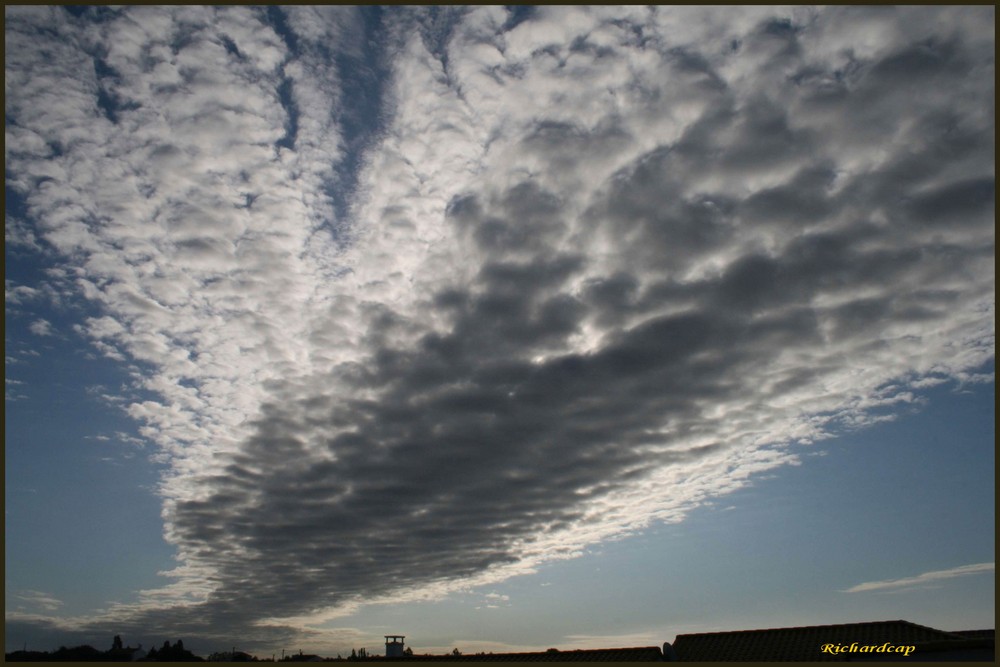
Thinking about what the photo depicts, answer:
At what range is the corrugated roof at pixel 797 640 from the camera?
42.8m

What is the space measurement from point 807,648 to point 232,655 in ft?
247

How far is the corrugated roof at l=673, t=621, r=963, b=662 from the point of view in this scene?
4275 cm

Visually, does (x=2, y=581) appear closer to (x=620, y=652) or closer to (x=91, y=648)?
Answer: (x=620, y=652)

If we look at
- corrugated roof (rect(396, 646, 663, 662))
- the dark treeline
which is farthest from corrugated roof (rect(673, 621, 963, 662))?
the dark treeline

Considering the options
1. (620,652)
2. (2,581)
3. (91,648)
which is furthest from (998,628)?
(91,648)

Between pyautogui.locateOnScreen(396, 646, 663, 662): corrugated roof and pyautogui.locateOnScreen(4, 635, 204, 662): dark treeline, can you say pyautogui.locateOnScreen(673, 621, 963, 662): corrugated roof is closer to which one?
pyautogui.locateOnScreen(396, 646, 663, 662): corrugated roof

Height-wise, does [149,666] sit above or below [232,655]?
above

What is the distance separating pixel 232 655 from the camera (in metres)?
84.6

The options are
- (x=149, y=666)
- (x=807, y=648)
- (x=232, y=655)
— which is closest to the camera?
(x=149, y=666)

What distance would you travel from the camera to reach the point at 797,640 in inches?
1850

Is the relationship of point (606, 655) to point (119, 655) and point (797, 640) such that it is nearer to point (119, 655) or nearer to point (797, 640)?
point (797, 640)

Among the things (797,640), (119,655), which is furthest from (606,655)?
(119,655)

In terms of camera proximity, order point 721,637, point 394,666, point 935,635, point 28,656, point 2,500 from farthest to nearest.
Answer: point 28,656
point 721,637
point 394,666
point 935,635
point 2,500

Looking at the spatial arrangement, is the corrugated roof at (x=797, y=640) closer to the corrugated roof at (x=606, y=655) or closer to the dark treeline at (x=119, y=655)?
the corrugated roof at (x=606, y=655)
